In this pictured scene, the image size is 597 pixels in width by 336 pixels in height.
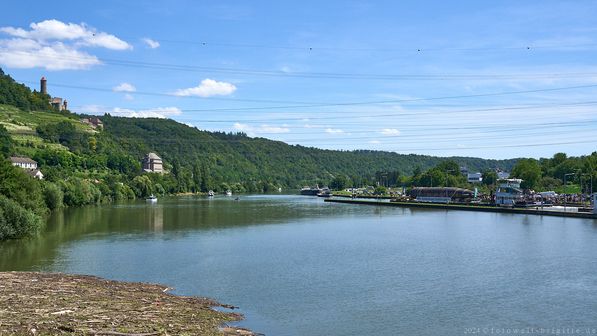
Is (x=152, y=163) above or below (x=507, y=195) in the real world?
above

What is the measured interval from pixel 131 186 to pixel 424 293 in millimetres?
94291

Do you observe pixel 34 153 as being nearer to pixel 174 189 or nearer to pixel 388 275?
pixel 174 189

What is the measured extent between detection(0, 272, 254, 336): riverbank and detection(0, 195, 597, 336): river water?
1708mm

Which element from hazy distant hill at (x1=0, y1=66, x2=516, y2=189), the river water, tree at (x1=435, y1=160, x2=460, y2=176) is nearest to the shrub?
the river water

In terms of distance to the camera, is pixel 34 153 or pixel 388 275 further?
pixel 34 153

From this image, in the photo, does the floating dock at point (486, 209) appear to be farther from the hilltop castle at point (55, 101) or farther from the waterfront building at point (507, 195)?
the hilltop castle at point (55, 101)

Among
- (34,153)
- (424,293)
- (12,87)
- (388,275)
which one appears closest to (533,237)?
(388,275)

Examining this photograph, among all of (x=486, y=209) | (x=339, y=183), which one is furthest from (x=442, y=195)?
(x=339, y=183)

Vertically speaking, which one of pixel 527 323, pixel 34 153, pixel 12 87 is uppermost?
pixel 12 87

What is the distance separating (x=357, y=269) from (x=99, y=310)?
46.0 ft

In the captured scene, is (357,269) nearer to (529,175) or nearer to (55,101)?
(529,175)

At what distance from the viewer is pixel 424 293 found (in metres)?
21.8

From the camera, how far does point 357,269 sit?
2731 centimetres

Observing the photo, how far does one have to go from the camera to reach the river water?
1830 centimetres
